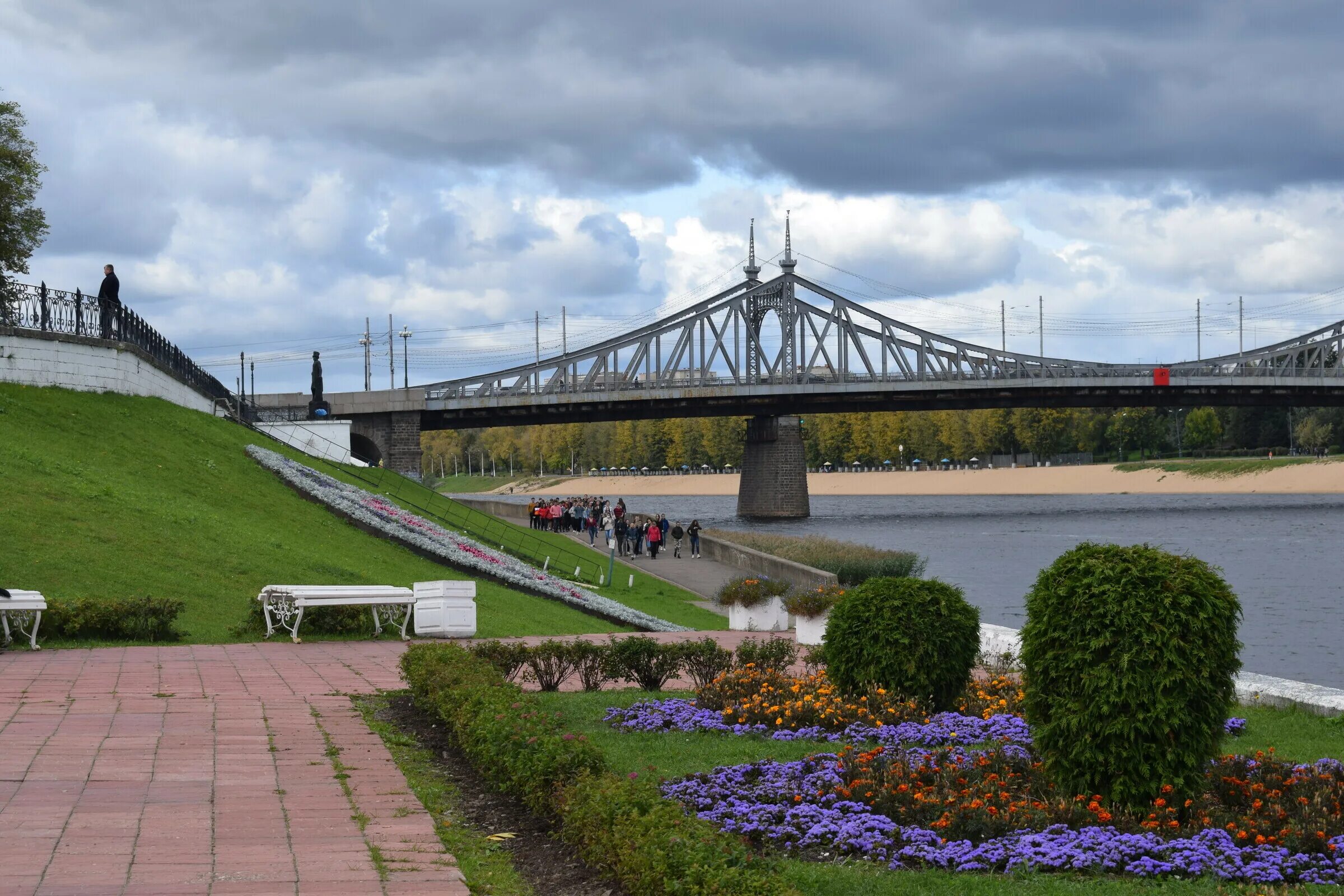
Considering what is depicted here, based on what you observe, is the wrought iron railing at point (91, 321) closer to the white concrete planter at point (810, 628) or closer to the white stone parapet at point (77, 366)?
the white stone parapet at point (77, 366)

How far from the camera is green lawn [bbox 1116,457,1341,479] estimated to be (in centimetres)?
9531

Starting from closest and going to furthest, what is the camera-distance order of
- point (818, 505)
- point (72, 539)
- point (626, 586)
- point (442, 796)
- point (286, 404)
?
point (442, 796), point (72, 539), point (626, 586), point (286, 404), point (818, 505)

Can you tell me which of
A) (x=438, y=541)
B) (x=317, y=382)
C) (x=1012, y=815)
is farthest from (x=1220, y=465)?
(x=1012, y=815)

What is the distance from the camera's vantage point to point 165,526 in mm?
18359

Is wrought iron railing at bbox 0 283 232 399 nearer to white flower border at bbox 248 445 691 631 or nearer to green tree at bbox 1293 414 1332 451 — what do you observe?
white flower border at bbox 248 445 691 631

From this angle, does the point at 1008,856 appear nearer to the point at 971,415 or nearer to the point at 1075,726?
the point at 1075,726

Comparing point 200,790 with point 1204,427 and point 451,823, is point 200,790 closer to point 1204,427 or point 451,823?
point 451,823

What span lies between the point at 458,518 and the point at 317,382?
51.9 ft

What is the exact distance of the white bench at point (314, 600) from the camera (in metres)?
14.1

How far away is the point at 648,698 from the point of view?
10.5 m

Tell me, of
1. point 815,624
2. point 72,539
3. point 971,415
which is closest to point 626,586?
point 815,624

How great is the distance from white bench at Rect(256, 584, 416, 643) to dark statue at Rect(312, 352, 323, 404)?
126ft

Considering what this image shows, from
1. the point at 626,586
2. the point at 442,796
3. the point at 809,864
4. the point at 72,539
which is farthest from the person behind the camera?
the point at 626,586

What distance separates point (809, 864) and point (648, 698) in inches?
178
